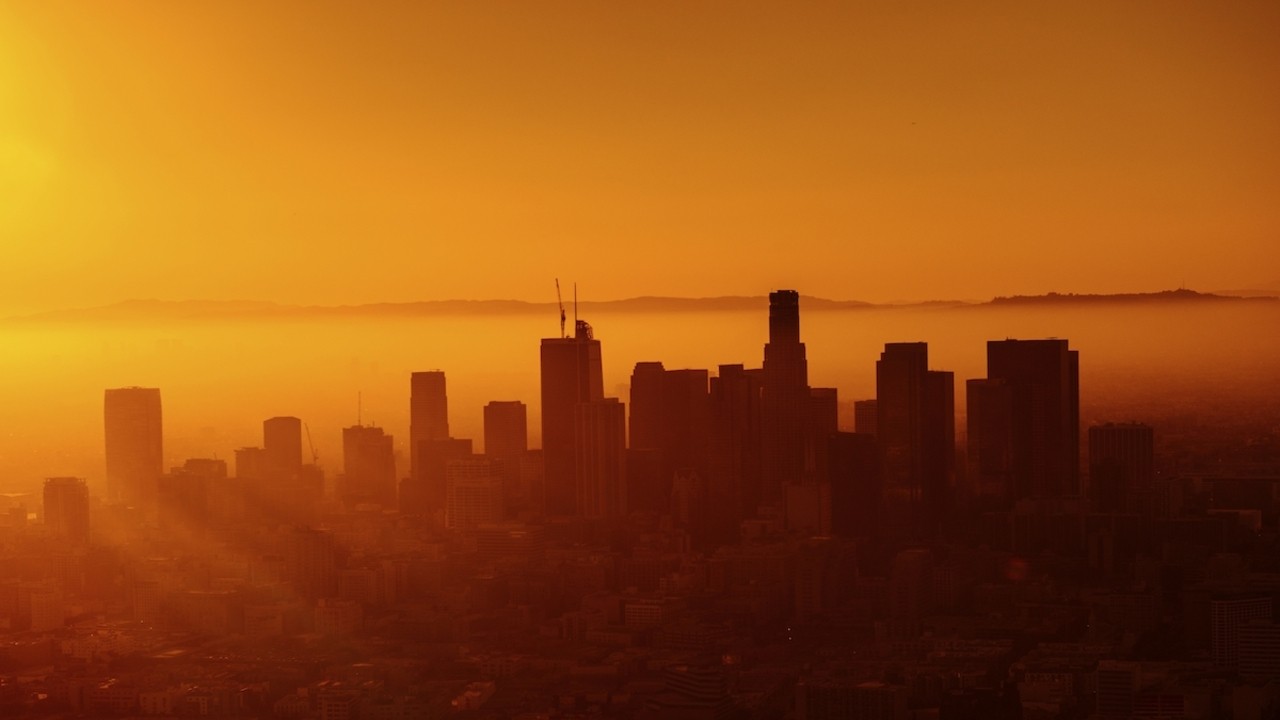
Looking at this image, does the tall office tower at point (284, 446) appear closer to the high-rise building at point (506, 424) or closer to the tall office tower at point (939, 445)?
the high-rise building at point (506, 424)

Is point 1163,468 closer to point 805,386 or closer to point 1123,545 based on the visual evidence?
point 1123,545

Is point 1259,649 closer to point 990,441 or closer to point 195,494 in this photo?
point 990,441

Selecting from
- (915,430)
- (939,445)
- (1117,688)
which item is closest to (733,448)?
(915,430)

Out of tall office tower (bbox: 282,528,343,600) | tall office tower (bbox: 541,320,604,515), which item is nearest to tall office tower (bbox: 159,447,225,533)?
tall office tower (bbox: 282,528,343,600)

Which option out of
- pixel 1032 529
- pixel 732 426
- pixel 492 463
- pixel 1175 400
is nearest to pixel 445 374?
pixel 492 463

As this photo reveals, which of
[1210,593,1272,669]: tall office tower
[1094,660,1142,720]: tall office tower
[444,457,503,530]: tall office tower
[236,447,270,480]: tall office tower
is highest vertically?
[236,447,270,480]: tall office tower

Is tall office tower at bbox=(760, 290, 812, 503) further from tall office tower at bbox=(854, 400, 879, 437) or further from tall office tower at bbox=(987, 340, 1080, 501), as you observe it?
tall office tower at bbox=(987, 340, 1080, 501)

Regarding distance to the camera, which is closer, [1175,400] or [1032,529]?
[1175,400]
